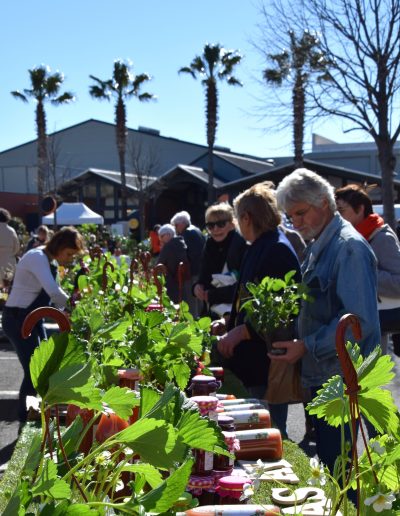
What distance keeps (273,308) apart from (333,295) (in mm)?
267

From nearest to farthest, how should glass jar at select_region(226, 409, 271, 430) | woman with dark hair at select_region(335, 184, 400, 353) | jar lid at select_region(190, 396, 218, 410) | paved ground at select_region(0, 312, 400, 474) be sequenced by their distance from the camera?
jar lid at select_region(190, 396, 218, 410), glass jar at select_region(226, 409, 271, 430), woman with dark hair at select_region(335, 184, 400, 353), paved ground at select_region(0, 312, 400, 474)

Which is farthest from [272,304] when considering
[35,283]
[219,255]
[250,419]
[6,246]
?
[6,246]

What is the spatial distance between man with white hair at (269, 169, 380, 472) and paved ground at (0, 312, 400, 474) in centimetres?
202

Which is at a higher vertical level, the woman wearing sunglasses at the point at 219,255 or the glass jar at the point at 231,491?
the woman wearing sunglasses at the point at 219,255

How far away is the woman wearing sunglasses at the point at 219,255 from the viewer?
541 centimetres

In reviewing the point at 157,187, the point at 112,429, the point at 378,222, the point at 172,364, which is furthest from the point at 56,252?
the point at 157,187

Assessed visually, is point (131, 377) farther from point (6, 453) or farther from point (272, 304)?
point (6, 453)

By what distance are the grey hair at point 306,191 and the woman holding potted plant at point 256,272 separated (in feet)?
1.54

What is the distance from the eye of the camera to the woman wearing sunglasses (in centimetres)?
541

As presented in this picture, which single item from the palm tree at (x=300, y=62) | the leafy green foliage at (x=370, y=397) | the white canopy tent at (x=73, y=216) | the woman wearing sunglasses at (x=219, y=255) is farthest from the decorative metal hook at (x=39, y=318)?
the white canopy tent at (x=73, y=216)

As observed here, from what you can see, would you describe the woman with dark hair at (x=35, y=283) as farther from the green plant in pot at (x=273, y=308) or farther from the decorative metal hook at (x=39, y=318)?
the decorative metal hook at (x=39, y=318)

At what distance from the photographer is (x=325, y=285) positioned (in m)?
2.64

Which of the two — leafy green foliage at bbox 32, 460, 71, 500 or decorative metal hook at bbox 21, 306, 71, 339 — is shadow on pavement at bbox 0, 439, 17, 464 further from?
leafy green foliage at bbox 32, 460, 71, 500

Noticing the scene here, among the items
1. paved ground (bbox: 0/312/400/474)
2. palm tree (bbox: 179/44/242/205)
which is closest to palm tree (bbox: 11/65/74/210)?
palm tree (bbox: 179/44/242/205)
